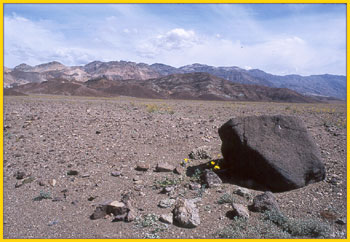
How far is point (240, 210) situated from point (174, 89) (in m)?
85.2

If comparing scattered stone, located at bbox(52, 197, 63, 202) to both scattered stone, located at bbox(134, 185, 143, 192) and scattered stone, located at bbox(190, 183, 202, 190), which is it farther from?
scattered stone, located at bbox(190, 183, 202, 190)

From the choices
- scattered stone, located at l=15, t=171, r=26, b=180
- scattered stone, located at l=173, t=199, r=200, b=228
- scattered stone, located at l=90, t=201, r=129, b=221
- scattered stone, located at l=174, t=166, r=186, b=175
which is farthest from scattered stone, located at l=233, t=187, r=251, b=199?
scattered stone, located at l=15, t=171, r=26, b=180

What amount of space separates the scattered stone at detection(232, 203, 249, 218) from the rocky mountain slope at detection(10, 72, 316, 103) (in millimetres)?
63218

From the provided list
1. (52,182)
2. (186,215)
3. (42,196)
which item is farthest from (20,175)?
(186,215)

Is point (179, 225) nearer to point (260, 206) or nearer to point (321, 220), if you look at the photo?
point (260, 206)

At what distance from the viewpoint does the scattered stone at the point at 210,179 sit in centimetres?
554

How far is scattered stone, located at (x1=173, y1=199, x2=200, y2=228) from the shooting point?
4297 mm

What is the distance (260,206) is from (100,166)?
3990mm

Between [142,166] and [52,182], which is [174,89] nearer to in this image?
[142,166]

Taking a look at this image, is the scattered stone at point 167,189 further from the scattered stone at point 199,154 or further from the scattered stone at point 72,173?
the scattered stone at point 72,173

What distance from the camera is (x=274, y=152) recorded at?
538cm

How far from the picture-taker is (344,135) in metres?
8.66

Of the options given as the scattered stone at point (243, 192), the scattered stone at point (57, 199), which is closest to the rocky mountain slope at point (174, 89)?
the scattered stone at point (57, 199)

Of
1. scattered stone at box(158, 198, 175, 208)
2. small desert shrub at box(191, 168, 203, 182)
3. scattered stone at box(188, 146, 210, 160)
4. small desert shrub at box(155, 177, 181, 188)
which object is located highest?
scattered stone at box(188, 146, 210, 160)
